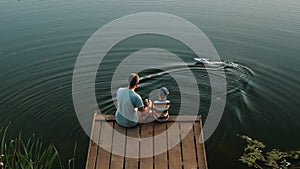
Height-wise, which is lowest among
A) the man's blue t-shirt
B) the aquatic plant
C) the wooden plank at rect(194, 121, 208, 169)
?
the aquatic plant

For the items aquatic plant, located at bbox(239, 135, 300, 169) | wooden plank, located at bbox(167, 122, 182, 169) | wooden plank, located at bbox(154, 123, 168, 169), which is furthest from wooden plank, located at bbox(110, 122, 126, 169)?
aquatic plant, located at bbox(239, 135, 300, 169)

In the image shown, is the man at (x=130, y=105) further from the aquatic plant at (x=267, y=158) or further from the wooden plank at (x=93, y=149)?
the aquatic plant at (x=267, y=158)

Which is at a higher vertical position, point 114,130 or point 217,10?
point 217,10

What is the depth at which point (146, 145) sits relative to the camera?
17.6 feet

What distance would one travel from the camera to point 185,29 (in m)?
12.7

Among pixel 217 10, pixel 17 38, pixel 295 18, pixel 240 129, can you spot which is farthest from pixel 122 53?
pixel 295 18

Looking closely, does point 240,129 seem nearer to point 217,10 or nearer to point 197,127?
point 197,127

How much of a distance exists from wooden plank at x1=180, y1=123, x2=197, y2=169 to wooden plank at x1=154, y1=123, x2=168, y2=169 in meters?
0.31

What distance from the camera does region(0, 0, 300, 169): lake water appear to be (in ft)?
22.6

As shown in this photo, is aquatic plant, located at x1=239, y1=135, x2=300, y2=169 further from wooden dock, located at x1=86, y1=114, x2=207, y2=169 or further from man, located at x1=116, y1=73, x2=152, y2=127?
man, located at x1=116, y1=73, x2=152, y2=127

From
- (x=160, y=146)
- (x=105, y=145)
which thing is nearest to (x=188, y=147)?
(x=160, y=146)

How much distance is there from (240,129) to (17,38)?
345 inches

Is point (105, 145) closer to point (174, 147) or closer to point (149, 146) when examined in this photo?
point (149, 146)

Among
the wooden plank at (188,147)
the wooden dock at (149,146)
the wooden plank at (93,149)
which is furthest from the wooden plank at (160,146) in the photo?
the wooden plank at (93,149)
